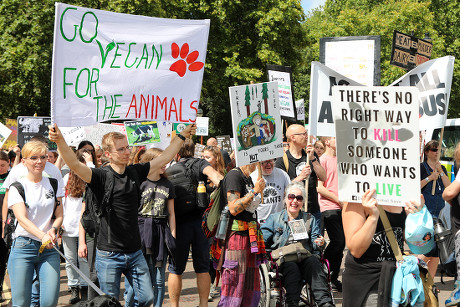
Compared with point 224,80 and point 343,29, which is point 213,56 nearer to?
point 224,80

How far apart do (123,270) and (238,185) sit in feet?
4.70

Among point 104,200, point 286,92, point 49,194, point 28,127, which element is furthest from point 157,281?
point 28,127

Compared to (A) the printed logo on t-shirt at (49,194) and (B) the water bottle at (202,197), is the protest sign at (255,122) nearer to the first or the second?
(B) the water bottle at (202,197)

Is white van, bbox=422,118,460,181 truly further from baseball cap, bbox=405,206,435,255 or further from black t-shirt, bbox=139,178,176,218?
baseball cap, bbox=405,206,435,255

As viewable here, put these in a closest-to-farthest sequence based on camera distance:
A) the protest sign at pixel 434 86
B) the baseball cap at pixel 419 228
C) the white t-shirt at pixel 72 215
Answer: the baseball cap at pixel 419 228 < the protest sign at pixel 434 86 < the white t-shirt at pixel 72 215

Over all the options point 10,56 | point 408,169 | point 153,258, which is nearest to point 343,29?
point 10,56

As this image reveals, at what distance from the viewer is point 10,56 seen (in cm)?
2428

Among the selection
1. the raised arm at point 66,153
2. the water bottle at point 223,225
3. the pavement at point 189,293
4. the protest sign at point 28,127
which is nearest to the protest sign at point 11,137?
the protest sign at point 28,127

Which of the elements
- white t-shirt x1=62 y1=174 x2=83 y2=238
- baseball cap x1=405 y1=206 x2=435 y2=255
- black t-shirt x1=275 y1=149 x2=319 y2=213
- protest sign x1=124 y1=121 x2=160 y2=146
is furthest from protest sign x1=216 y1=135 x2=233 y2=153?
baseball cap x1=405 y1=206 x2=435 y2=255

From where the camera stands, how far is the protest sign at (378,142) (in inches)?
161

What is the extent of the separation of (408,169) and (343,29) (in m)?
38.2

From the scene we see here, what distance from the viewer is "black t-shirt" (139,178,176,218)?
284 inches

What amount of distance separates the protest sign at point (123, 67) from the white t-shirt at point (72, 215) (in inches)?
104

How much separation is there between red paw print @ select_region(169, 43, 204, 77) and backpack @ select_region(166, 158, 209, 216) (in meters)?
1.65
